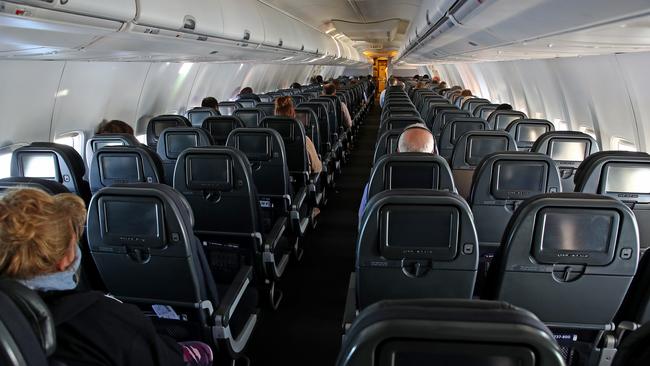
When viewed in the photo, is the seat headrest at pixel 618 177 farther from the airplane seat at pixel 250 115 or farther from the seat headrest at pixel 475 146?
the airplane seat at pixel 250 115

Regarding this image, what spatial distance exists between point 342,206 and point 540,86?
5428 millimetres

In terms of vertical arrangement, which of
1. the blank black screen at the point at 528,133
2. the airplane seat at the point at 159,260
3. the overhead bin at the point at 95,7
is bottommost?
the airplane seat at the point at 159,260

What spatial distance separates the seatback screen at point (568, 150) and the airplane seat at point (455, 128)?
5.07 ft

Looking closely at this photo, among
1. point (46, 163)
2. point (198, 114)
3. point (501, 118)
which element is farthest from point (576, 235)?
point (198, 114)

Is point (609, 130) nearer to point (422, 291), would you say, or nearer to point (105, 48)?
point (422, 291)

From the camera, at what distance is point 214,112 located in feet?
25.8

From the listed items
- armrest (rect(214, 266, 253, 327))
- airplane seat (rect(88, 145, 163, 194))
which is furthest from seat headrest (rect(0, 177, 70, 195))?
armrest (rect(214, 266, 253, 327))

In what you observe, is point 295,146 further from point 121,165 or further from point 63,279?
point 63,279

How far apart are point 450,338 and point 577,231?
5.16 feet

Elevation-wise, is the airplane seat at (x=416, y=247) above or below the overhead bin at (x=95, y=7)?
below

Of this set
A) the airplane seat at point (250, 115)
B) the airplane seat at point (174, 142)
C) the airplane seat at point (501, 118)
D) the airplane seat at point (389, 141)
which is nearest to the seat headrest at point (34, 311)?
the airplane seat at point (174, 142)

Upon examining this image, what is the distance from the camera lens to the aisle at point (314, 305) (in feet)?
11.6

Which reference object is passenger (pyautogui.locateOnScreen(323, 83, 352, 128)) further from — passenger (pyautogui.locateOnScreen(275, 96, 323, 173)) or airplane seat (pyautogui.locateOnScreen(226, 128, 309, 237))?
airplane seat (pyautogui.locateOnScreen(226, 128, 309, 237))

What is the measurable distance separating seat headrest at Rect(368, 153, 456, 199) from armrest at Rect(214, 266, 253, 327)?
1025 millimetres
